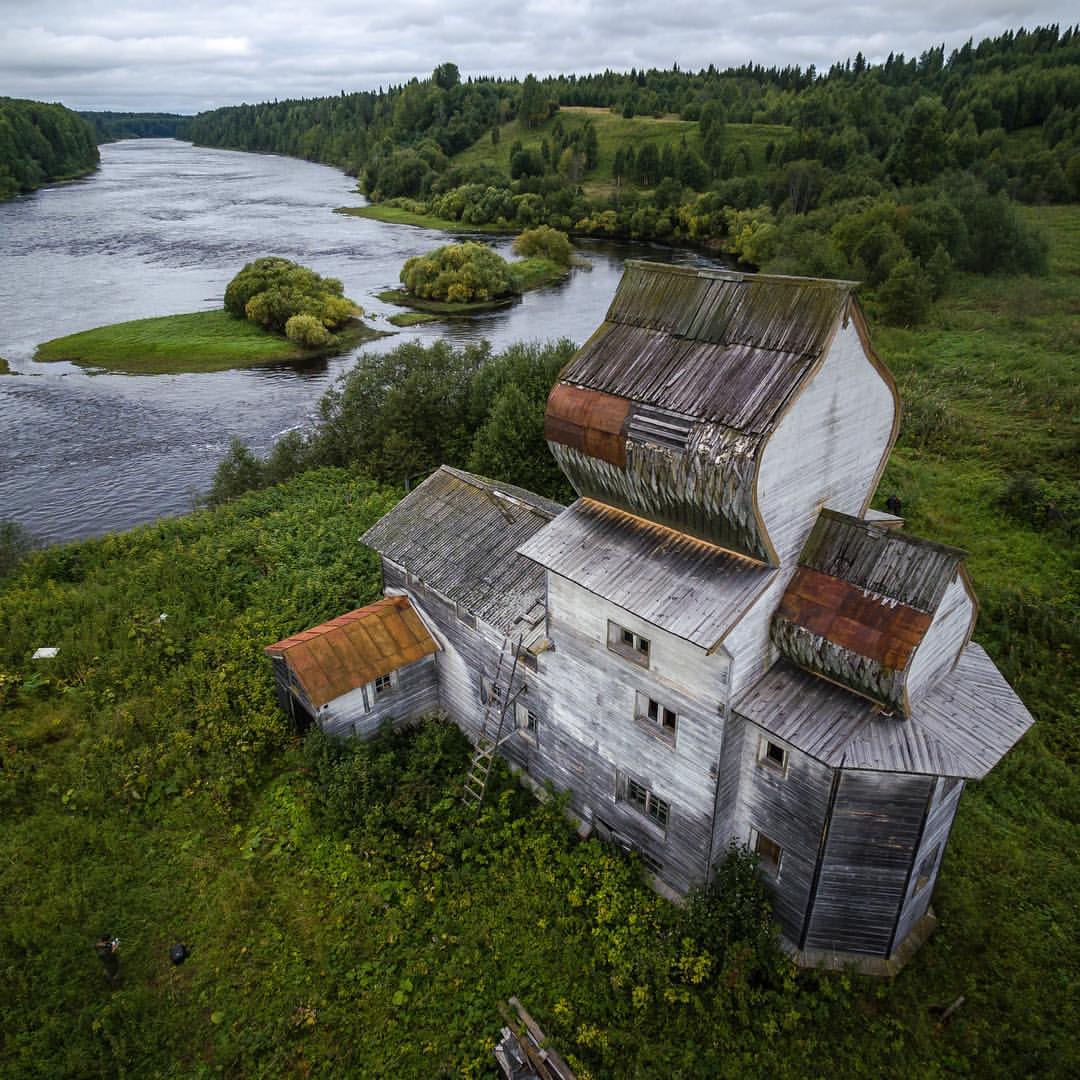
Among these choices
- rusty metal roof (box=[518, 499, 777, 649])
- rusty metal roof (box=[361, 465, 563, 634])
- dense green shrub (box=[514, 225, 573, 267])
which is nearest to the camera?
rusty metal roof (box=[518, 499, 777, 649])

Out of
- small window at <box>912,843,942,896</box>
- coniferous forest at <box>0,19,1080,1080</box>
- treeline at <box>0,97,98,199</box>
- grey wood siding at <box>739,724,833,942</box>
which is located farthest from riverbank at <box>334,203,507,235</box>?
small window at <box>912,843,942,896</box>

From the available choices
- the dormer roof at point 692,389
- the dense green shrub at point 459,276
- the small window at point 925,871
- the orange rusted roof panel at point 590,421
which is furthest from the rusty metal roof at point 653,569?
the dense green shrub at point 459,276

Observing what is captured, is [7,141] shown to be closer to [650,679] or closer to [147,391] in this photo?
[147,391]

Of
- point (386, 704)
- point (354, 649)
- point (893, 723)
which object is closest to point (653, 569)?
point (893, 723)

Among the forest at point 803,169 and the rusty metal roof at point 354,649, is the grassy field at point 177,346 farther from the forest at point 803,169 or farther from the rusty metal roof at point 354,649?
the rusty metal roof at point 354,649

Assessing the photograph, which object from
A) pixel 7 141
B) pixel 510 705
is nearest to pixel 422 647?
pixel 510 705

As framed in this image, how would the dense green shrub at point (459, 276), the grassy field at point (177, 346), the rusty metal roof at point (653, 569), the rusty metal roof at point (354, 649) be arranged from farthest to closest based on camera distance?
1. the dense green shrub at point (459, 276)
2. the grassy field at point (177, 346)
3. the rusty metal roof at point (354, 649)
4. the rusty metal roof at point (653, 569)

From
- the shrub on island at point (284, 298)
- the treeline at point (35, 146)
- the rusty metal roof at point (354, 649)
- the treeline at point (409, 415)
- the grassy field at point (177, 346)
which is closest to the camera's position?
the rusty metal roof at point (354, 649)

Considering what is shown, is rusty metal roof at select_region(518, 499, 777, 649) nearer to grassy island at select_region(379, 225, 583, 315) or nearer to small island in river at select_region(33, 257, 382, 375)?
small island in river at select_region(33, 257, 382, 375)
